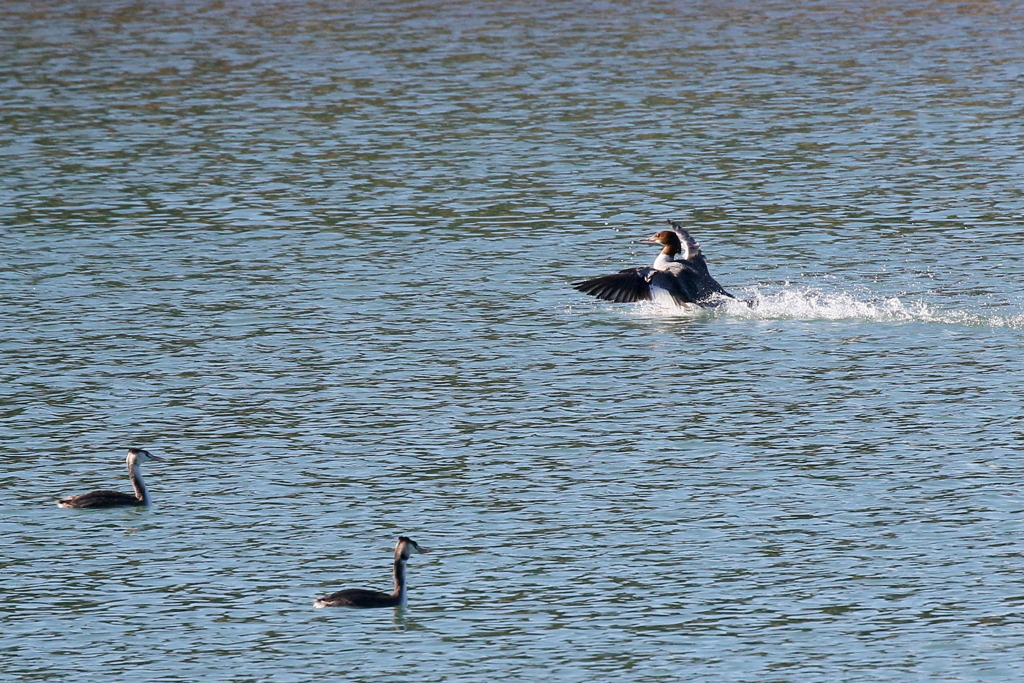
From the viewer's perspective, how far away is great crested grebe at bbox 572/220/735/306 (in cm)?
2459

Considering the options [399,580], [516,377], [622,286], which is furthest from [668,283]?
[399,580]

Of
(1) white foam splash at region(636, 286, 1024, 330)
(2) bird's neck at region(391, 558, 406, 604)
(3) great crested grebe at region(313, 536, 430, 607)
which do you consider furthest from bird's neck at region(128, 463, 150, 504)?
(1) white foam splash at region(636, 286, 1024, 330)

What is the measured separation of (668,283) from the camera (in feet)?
82.4

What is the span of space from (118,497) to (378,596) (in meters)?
3.81

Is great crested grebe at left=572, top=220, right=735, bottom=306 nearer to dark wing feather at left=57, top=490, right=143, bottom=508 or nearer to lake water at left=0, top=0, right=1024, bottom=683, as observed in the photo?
lake water at left=0, top=0, right=1024, bottom=683

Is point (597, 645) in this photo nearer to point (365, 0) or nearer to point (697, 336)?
point (697, 336)

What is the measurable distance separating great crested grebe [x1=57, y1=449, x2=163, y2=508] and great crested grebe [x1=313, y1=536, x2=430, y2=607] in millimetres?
3308

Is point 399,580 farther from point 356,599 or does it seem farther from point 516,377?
point 516,377

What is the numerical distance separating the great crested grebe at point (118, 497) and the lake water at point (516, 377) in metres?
0.16

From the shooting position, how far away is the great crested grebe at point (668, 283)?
80.7ft

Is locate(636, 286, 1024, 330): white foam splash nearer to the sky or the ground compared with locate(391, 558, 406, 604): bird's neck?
nearer to the ground

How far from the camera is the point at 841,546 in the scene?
53.8ft

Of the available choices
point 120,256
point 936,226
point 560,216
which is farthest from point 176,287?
point 936,226

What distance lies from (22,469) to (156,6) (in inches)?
1736
